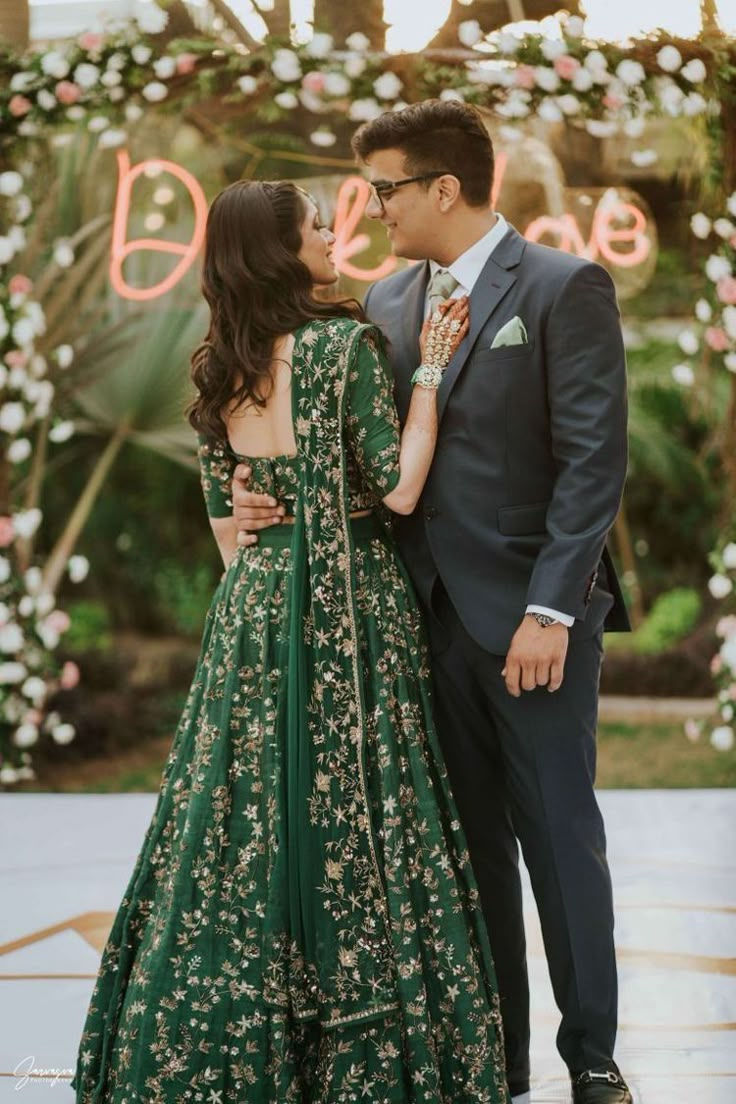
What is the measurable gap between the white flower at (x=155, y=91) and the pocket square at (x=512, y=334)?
2.75m

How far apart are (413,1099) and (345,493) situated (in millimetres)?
1019

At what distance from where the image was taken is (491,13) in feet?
15.0

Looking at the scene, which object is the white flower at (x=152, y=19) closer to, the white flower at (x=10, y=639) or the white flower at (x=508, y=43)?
the white flower at (x=508, y=43)

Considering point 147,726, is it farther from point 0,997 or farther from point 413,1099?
point 413,1099

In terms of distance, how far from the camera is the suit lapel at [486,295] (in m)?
2.29

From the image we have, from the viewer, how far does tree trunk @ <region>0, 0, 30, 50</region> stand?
475 cm

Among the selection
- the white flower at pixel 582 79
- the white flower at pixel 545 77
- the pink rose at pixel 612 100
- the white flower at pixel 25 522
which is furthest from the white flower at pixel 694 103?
the white flower at pixel 25 522

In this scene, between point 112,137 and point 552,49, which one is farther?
point 112,137

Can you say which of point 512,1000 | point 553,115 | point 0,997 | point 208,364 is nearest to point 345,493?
point 208,364

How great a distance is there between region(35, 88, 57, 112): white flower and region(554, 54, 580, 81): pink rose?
1.77 meters

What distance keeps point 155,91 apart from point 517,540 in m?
2.92

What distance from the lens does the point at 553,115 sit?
4488 millimetres

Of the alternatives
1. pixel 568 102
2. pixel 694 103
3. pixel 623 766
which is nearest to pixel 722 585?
pixel 623 766

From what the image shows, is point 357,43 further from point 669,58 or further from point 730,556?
point 730,556
